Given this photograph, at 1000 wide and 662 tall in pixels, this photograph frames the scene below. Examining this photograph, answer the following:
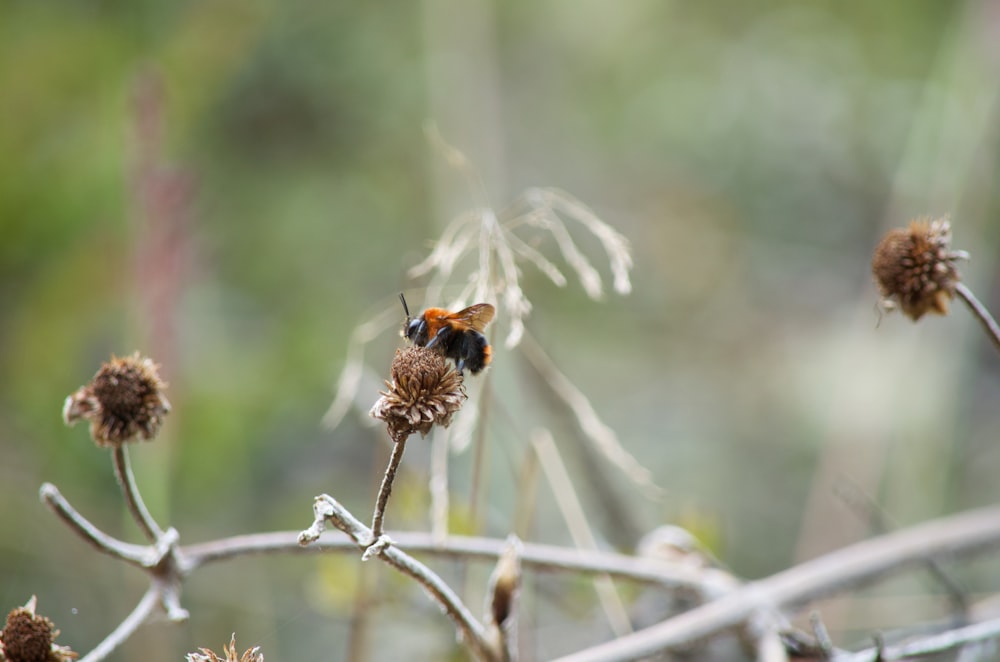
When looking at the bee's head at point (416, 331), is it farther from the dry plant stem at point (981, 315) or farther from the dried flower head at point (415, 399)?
the dry plant stem at point (981, 315)

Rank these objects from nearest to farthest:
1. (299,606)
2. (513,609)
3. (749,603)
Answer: (513,609) → (749,603) → (299,606)

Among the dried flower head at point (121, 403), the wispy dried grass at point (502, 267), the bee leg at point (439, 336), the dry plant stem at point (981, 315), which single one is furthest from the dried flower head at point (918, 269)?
the dried flower head at point (121, 403)

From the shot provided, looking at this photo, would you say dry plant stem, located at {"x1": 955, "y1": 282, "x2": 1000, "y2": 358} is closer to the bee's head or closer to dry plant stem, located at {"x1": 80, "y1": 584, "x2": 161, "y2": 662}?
the bee's head

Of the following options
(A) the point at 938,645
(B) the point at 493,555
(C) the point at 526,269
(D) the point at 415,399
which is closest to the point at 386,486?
(D) the point at 415,399

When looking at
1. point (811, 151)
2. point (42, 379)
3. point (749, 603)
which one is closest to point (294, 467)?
point (42, 379)

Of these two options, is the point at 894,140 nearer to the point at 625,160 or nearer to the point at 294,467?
the point at 625,160

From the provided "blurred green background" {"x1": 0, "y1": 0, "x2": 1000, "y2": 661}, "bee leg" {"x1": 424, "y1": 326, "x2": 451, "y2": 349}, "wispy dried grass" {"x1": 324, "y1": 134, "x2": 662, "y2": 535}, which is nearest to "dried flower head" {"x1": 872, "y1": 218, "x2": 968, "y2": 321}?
"wispy dried grass" {"x1": 324, "y1": 134, "x2": 662, "y2": 535}
